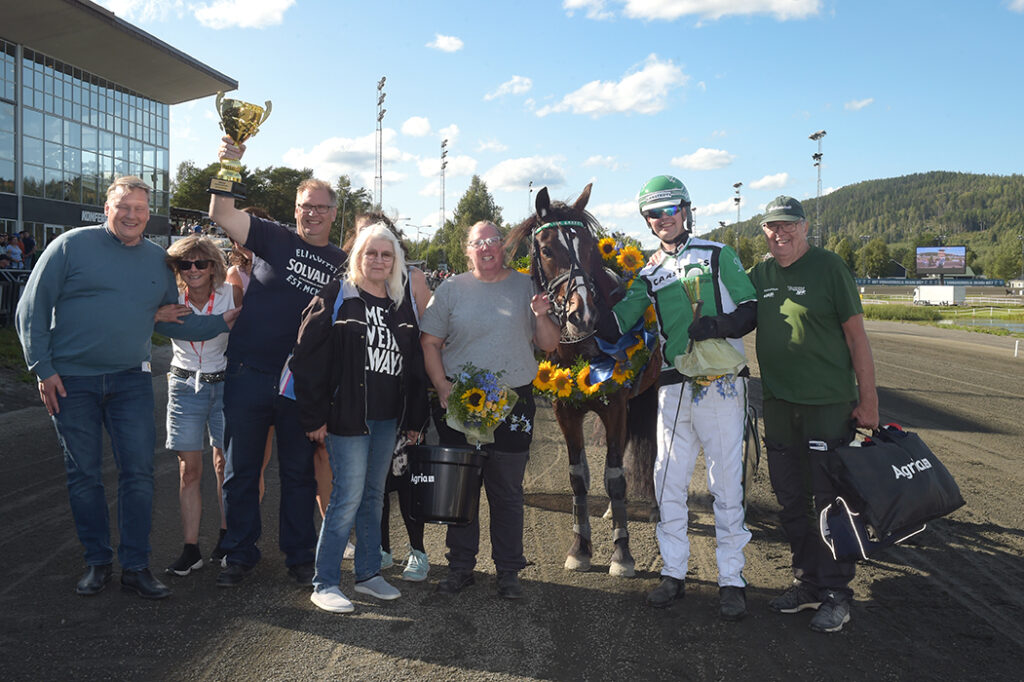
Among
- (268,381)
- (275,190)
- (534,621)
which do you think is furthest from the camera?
(275,190)

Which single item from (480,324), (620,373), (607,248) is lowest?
(620,373)

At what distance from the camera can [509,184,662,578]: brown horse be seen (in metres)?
4.16

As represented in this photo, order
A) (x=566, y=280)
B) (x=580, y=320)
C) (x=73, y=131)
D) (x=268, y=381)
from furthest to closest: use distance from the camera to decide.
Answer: (x=73, y=131) < (x=566, y=280) < (x=580, y=320) < (x=268, y=381)

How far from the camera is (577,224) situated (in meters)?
4.43

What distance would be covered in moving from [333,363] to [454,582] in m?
1.37

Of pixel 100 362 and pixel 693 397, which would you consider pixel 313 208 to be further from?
pixel 693 397

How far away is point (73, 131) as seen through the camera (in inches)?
1178

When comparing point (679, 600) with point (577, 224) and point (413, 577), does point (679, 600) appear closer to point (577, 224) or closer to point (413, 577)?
point (413, 577)

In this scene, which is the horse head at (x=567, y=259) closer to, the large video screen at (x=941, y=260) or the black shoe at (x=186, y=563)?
the black shoe at (x=186, y=563)

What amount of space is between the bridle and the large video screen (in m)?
103

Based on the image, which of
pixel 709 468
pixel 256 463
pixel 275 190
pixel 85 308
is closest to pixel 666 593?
pixel 709 468

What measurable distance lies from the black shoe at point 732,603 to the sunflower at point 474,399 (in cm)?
158

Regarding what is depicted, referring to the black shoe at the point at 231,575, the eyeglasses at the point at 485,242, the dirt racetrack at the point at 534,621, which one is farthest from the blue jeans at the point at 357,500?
the eyeglasses at the point at 485,242

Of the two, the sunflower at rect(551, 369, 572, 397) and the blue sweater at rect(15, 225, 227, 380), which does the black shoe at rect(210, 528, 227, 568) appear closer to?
the blue sweater at rect(15, 225, 227, 380)
